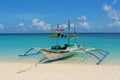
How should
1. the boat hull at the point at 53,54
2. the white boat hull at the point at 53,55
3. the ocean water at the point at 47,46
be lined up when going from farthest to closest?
the ocean water at the point at 47,46, the white boat hull at the point at 53,55, the boat hull at the point at 53,54

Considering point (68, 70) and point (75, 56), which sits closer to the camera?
point (68, 70)

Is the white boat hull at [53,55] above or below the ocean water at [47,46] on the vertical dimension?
above

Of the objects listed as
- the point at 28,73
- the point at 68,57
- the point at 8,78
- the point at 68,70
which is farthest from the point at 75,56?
the point at 8,78

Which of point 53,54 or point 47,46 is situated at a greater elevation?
point 53,54

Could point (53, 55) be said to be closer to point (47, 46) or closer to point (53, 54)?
point (53, 54)

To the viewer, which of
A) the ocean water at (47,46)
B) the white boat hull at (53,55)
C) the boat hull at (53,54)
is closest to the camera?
the boat hull at (53,54)

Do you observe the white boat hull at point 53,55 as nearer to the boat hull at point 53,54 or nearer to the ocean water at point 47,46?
the boat hull at point 53,54

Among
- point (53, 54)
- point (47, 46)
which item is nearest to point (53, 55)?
point (53, 54)

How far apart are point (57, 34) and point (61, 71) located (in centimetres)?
492

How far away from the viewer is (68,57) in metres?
16.2

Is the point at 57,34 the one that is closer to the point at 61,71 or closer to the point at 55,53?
the point at 55,53

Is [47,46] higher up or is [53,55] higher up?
[53,55]

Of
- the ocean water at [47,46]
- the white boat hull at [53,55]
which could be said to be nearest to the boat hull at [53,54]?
the white boat hull at [53,55]

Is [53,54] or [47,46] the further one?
[47,46]
